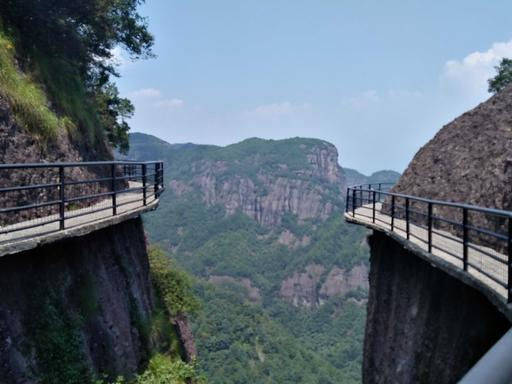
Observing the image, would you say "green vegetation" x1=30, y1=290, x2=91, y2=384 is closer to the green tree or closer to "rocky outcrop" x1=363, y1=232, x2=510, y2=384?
"rocky outcrop" x1=363, y1=232, x2=510, y2=384

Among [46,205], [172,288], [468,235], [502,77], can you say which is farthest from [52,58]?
[502,77]

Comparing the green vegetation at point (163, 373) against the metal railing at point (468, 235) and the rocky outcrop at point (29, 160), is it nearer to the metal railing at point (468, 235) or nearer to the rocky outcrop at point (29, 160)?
the rocky outcrop at point (29, 160)

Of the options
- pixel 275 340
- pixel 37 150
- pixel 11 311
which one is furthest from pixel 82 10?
pixel 275 340

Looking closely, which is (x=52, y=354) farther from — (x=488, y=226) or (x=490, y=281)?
(x=488, y=226)

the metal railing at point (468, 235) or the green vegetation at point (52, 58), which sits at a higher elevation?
the green vegetation at point (52, 58)

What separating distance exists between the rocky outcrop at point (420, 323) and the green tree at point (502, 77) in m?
23.6

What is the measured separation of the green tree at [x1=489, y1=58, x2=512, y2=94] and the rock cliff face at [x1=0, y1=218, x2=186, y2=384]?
31248 millimetres

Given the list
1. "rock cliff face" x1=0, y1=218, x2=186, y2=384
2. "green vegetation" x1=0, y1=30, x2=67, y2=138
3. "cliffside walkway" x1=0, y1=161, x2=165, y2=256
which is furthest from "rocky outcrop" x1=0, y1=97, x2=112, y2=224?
"rock cliff face" x1=0, y1=218, x2=186, y2=384

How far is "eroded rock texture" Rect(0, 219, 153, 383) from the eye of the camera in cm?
677

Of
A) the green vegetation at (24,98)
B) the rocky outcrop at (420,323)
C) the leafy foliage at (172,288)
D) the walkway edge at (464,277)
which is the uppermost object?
the green vegetation at (24,98)

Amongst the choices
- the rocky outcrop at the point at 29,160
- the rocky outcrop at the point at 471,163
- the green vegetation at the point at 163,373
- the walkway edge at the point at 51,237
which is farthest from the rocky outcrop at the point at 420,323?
the rocky outcrop at the point at 29,160

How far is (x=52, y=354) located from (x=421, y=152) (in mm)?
14478

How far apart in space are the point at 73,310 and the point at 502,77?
3458 centimetres

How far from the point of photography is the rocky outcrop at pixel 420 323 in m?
7.20
